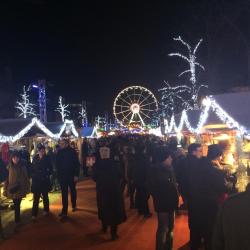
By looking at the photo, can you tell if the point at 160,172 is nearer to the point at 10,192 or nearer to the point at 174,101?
the point at 10,192

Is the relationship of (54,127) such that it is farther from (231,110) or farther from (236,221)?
(236,221)

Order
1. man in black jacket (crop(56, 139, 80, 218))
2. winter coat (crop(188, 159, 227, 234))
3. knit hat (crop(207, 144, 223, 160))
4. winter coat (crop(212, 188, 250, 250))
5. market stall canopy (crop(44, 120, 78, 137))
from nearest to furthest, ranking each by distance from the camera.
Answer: winter coat (crop(212, 188, 250, 250)) → winter coat (crop(188, 159, 227, 234)) → knit hat (crop(207, 144, 223, 160)) → man in black jacket (crop(56, 139, 80, 218)) → market stall canopy (crop(44, 120, 78, 137))

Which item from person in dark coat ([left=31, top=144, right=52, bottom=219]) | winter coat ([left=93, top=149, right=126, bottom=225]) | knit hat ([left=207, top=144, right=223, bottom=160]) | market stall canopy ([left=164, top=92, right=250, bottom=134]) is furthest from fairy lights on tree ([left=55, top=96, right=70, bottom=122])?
knit hat ([left=207, top=144, right=223, bottom=160])

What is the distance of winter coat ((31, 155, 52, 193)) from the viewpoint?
385 inches

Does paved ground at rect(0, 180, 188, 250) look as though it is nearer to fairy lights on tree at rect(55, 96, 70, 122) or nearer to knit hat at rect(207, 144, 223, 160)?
knit hat at rect(207, 144, 223, 160)

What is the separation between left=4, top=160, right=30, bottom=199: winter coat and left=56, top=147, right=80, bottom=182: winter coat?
0.85 metres

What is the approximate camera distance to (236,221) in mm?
2807

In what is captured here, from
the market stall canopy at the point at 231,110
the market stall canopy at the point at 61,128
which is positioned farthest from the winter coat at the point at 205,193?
the market stall canopy at the point at 61,128

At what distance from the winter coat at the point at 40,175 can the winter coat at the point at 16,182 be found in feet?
1.49

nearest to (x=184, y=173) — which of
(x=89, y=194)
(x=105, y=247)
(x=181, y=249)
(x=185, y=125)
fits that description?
(x=181, y=249)

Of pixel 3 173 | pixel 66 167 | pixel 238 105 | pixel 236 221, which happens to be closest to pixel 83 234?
pixel 66 167

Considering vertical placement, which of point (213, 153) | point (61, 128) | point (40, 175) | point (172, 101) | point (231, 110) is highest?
point (172, 101)

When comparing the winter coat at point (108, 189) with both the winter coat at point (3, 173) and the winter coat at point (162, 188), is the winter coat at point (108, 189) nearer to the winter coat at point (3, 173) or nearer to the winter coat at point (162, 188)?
the winter coat at point (162, 188)

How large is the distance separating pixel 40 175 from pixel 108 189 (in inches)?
109
